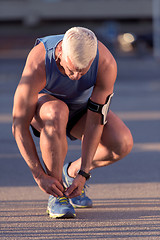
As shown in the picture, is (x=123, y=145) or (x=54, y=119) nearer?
(x=54, y=119)

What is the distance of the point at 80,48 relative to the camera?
3389 mm

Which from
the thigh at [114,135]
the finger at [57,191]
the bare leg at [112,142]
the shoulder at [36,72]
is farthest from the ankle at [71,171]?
the shoulder at [36,72]

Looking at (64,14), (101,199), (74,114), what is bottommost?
(64,14)

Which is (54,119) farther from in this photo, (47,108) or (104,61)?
(104,61)

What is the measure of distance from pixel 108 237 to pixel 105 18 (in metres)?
49.4

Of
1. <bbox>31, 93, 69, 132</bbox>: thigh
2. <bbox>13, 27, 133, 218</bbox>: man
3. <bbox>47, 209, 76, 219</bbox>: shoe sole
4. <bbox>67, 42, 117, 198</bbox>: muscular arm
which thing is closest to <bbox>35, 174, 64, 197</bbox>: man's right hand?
<bbox>13, 27, 133, 218</bbox>: man

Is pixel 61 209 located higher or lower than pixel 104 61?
lower

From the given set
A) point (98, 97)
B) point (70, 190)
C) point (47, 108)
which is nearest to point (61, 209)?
point (70, 190)

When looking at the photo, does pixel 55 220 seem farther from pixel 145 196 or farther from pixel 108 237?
pixel 145 196

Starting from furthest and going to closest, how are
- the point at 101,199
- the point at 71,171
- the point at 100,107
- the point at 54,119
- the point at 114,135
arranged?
the point at 101,199
the point at 71,171
the point at 114,135
the point at 100,107
the point at 54,119

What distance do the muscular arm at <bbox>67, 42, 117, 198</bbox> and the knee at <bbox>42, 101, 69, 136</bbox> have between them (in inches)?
8.7

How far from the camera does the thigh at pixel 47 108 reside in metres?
3.87

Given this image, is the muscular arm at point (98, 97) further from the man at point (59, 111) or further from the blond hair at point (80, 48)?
Answer: the blond hair at point (80, 48)

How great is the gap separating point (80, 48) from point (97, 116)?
0.74 meters
